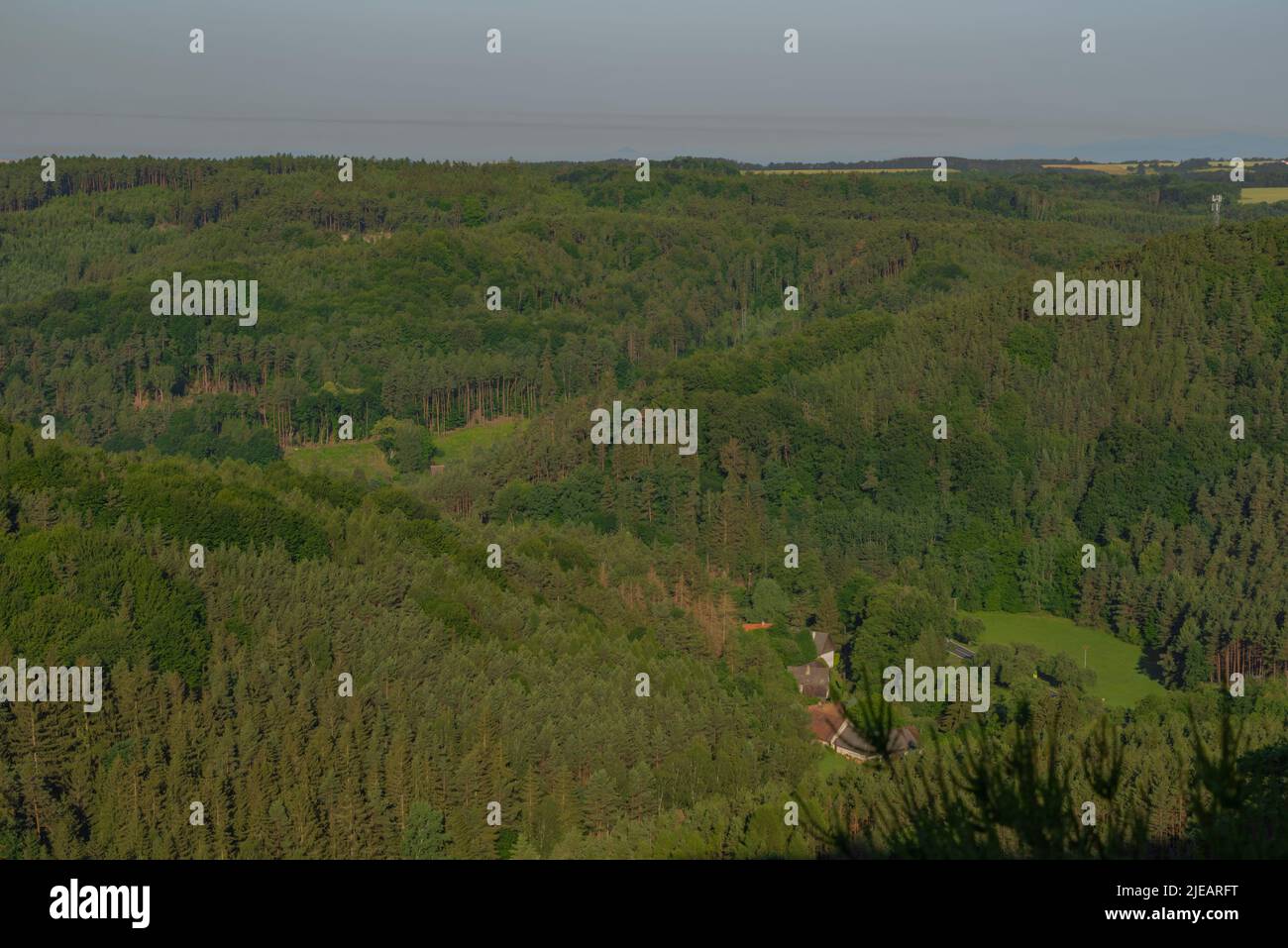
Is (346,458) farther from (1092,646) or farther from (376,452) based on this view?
(1092,646)

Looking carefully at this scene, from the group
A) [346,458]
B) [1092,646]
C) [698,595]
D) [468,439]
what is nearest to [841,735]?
[698,595]

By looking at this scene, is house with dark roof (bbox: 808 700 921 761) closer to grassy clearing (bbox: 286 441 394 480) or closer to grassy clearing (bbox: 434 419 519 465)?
grassy clearing (bbox: 286 441 394 480)

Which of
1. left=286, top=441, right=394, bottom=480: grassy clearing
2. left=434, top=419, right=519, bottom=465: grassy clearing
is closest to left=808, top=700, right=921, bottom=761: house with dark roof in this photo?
left=286, top=441, right=394, bottom=480: grassy clearing

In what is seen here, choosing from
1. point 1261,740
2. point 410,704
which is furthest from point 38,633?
point 1261,740

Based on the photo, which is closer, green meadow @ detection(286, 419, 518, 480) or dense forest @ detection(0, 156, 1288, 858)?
dense forest @ detection(0, 156, 1288, 858)

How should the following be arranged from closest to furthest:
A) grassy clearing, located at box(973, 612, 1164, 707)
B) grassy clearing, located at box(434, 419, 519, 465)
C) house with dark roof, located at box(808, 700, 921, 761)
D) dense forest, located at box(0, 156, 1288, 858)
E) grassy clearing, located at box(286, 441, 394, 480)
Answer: dense forest, located at box(0, 156, 1288, 858)
house with dark roof, located at box(808, 700, 921, 761)
grassy clearing, located at box(973, 612, 1164, 707)
grassy clearing, located at box(286, 441, 394, 480)
grassy clearing, located at box(434, 419, 519, 465)
